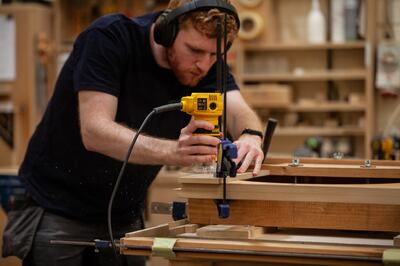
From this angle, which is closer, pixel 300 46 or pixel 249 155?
pixel 249 155

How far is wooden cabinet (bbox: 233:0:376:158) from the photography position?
5023mm

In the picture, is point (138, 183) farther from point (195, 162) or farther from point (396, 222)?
point (396, 222)

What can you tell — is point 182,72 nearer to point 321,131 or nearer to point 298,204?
point 298,204

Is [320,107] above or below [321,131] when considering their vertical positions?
above

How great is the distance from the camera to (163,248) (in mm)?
1302

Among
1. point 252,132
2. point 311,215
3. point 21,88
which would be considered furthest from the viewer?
point 21,88

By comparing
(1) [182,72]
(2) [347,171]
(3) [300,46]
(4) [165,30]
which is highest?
(3) [300,46]

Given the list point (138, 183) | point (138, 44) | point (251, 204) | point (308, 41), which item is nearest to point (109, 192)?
point (138, 183)

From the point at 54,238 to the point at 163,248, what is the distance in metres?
0.80

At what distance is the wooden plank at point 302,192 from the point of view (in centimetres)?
136

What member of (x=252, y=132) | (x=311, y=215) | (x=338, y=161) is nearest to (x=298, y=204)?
(x=311, y=215)

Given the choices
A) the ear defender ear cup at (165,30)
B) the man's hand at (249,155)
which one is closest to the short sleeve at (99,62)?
the ear defender ear cup at (165,30)

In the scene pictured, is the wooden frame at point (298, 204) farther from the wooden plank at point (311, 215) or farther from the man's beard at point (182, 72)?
the man's beard at point (182, 72)

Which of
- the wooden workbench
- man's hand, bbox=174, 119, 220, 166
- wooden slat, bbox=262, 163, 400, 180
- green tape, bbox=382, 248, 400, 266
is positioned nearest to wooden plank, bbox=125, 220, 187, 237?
the wooden workbench
